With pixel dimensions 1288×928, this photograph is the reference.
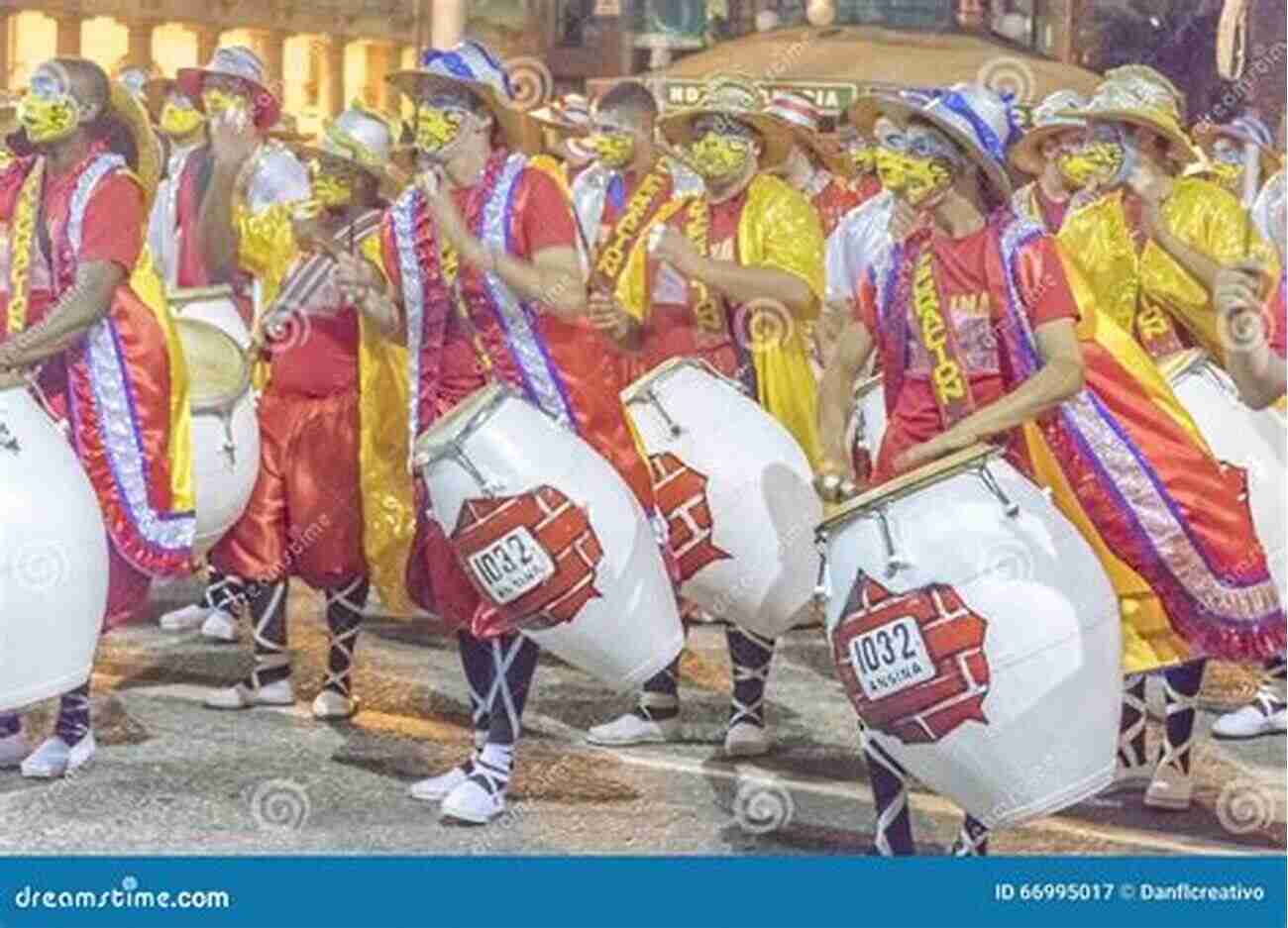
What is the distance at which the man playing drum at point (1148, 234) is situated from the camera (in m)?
5.62

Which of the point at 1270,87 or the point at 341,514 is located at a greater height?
the point at 1270,87

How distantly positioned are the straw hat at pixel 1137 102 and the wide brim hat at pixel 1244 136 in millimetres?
37

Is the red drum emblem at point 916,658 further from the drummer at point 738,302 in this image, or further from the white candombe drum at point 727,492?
the drummer at point 738,302

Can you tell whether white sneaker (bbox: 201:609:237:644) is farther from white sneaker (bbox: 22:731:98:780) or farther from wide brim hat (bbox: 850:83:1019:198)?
wide brim hat (bbox: 850:83:1019:198)

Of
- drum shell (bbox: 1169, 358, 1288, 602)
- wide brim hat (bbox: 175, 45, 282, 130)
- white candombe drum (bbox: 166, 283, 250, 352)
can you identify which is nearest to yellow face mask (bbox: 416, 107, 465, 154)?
wide brim hat (bbox: 175, 45, 282, 130)

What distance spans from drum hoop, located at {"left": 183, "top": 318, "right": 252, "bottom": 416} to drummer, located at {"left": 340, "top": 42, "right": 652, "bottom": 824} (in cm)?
32

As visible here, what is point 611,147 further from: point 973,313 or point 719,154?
point 973,313

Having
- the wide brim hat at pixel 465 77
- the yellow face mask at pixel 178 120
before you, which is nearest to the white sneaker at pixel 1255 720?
the wide brim hat at pixel 465 77

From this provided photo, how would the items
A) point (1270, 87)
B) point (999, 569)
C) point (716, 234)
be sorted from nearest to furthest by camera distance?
point (999, 569) → point (1270, 87) → point (716, 234)

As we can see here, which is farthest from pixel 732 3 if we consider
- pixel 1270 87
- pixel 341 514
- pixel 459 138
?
pixel 341 514

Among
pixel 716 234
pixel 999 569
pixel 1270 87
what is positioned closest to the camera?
pixel 999 569

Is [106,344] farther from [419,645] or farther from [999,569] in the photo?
[999,569]

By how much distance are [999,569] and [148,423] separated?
1495 mm

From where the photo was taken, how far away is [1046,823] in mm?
5594
